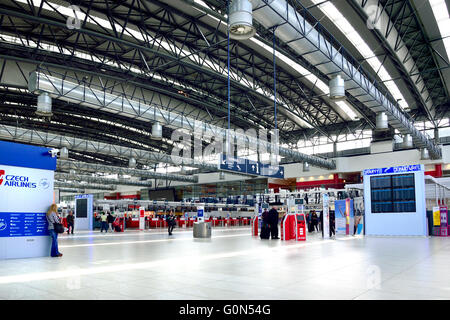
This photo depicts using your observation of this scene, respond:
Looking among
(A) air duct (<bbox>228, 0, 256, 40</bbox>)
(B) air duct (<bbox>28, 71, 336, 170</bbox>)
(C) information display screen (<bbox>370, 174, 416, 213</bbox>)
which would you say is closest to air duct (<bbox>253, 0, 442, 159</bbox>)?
(A) air duct (<bbox>228, 0, 256, 40</bbox>)

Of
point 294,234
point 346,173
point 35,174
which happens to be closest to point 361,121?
point 346,173

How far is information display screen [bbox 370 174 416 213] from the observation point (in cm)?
1831

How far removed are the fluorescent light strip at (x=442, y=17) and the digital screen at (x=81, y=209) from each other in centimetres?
2795

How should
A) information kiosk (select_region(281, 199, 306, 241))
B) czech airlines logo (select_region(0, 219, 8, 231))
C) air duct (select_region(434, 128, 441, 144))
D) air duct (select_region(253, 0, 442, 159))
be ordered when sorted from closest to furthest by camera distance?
czech airlines logo (select_region(0, 219, 8, 231)), air duct (select_region(253, 0, 442, 159)), information kiosk (select_region(281, 199, 306, 241)), air duct (select_region(434, 128, 441, 144))

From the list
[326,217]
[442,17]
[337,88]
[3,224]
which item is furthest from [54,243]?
[442,17]

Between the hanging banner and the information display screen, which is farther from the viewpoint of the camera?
the hanging banner

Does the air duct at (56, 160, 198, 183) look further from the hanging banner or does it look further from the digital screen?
A: the hanging banner

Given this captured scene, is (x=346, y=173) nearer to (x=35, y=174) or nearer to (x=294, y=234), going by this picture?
(x=294, y=234)

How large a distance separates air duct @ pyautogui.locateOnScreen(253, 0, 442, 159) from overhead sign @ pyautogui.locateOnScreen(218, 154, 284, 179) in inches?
194

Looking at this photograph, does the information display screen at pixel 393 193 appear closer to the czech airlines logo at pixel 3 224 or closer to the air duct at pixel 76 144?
the czech airlines logo at pixel 3 224

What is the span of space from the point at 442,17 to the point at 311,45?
6.88 metres

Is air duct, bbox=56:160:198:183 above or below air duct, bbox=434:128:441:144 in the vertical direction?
below

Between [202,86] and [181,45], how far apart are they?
5500 mm
